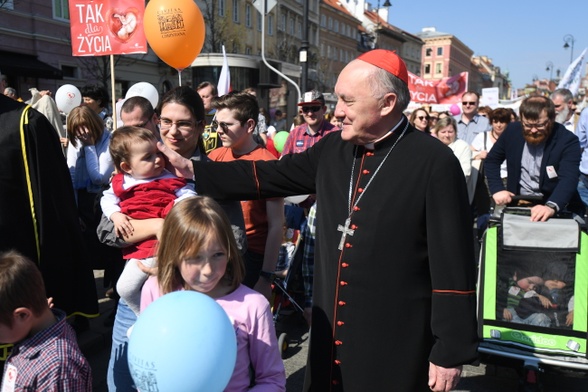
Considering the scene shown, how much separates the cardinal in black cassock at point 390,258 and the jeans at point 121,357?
0.80 meters

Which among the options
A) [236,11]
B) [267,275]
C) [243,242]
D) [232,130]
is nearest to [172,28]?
[232,130]

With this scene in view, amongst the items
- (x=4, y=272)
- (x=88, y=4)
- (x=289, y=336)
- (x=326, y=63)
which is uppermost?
(x=326, y=63)

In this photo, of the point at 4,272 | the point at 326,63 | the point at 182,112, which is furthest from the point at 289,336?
the point at 326,63

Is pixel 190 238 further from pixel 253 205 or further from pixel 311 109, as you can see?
pixel 311 109

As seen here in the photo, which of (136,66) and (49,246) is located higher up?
(136,66)

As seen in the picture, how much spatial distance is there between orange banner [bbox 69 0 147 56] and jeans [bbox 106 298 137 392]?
450 cm

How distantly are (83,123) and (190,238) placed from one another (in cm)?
319

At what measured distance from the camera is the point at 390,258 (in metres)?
2.00

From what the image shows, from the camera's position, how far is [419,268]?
6.64 feet

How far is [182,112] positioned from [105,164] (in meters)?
2.31

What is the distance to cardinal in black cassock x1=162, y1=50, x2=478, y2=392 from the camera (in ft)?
6.31

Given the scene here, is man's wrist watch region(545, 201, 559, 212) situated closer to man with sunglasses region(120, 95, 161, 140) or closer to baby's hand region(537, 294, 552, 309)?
baby's hand region(537, 294, 552, 309)

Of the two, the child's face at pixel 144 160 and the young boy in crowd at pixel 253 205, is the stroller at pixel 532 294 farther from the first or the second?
the child's face at pixel 144 160

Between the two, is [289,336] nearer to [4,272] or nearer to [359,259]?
[359,259]
